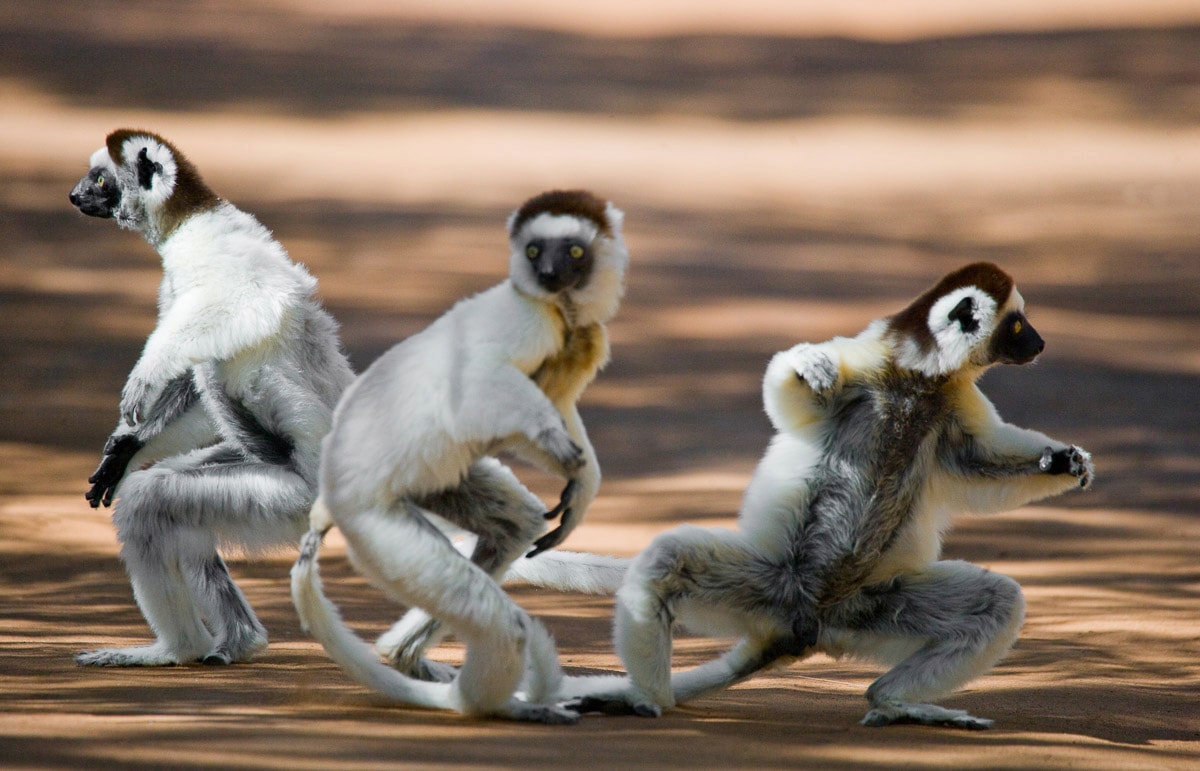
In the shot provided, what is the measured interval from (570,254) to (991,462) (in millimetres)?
1903

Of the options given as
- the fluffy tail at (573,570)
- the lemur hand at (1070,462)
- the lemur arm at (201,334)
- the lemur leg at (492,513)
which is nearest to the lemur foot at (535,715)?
the lemur leg at (492,513)

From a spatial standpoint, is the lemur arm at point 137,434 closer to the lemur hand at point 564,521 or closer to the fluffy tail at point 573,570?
the fluffy tail at point 573,570

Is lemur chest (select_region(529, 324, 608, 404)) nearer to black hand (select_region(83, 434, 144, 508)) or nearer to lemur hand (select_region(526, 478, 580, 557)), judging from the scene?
lemur hand (select_region(526, 478, 580, 557))

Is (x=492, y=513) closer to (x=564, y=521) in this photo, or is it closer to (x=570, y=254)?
(x=564, y=521)

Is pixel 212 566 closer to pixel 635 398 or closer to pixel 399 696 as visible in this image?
pixel 399 696

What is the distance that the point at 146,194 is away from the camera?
656 centimetres

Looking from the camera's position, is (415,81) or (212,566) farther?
(415,81)

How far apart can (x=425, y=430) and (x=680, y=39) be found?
1773 cm

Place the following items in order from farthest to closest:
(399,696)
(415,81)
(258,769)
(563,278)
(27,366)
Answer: (415,81), (27,366), (399,696), (563,278), (258,769)

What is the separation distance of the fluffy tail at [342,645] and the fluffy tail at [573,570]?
0.68 m

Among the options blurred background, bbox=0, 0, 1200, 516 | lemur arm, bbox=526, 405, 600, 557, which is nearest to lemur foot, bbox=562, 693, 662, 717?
lemur arm, bbox=526, 405, 600, 557

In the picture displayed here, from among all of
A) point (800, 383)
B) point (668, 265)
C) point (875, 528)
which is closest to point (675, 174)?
point (668, 265)

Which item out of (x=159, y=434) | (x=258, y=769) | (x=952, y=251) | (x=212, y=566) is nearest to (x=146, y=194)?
(x=159, y=434)

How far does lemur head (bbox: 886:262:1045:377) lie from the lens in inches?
210
